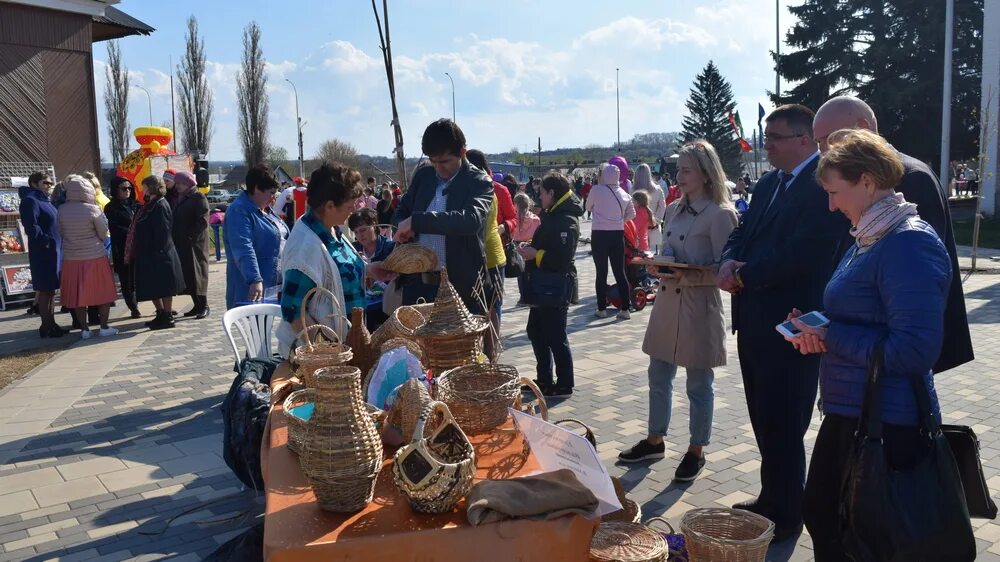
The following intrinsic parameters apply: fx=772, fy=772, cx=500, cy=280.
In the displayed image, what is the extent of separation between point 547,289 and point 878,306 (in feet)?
12.0

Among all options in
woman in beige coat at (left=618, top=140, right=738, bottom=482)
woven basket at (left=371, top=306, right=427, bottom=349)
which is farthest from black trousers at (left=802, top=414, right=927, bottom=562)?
woven basket at (left=371, top=306, right=427, bottom=349)

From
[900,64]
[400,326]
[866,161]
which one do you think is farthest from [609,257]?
[900,64]

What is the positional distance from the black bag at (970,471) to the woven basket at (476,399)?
1444 millimetres

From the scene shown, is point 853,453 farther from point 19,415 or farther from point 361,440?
point 19,415

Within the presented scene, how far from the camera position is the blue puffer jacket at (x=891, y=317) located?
7.55 ft

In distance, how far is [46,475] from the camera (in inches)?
190

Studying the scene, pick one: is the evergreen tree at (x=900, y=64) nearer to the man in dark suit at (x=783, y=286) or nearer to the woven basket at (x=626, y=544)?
the man in dark suit at (x=783, y=286)

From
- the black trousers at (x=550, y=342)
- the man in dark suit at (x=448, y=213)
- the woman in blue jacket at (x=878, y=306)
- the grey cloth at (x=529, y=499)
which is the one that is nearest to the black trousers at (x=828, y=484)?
the woman in blue jacket at (x=878, y=306)

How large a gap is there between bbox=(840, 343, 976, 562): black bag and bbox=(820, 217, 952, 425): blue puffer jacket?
5 cm

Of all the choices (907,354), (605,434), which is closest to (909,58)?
(605,434)

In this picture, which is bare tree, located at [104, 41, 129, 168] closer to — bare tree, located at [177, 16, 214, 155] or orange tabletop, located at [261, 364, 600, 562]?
bare tree, located at [177, 16, 214, 155]

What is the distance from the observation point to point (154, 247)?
9438 millimetres

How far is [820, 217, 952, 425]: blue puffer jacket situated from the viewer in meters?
2.30

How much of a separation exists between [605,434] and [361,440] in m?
3.36
